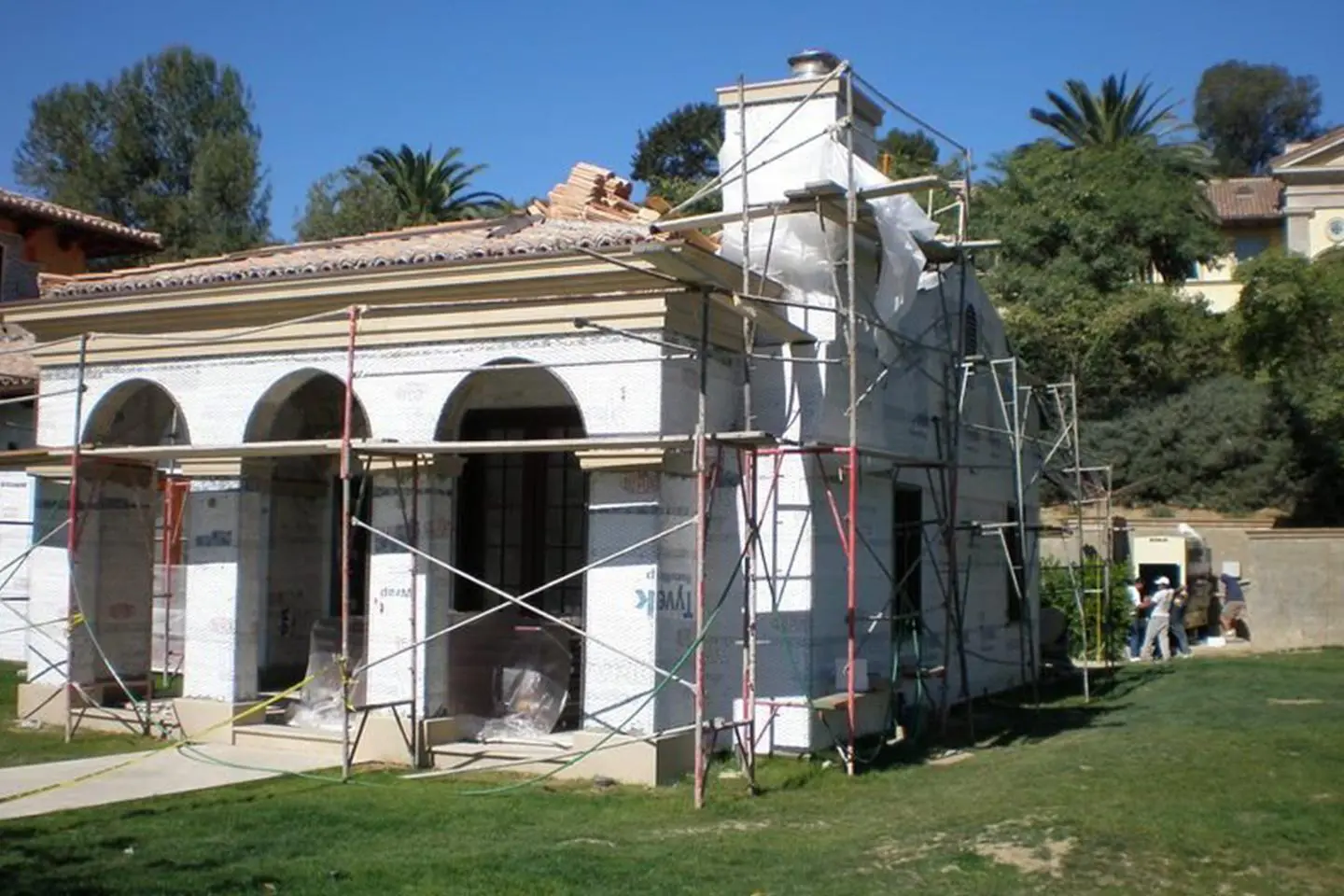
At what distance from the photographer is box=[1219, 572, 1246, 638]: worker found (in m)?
25.0

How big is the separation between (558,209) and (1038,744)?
23.6ft

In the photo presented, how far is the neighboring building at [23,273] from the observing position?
22219mm

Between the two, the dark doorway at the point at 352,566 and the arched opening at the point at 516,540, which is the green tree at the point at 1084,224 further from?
the dark doorway at the point at 352,566

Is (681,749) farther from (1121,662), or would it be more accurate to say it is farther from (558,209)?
(1121,662)

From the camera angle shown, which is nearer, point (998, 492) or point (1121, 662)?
point (998, 492)

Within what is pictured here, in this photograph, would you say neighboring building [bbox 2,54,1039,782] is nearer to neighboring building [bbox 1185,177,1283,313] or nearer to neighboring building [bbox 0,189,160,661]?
neighboring building [bbox 0,189,160,661]

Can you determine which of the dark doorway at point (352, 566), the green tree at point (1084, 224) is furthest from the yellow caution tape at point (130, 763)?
the green tree at point (1084, 224)

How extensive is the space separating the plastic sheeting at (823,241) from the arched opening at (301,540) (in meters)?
4.64

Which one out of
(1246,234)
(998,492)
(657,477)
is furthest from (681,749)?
(1246,234)

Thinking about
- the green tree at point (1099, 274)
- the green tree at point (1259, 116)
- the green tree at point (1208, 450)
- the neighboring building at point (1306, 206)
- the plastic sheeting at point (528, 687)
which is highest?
the green tree at point (1259, 116)

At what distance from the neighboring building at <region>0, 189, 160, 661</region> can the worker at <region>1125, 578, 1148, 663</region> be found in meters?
→ 17.6

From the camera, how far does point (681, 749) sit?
11.8 meters

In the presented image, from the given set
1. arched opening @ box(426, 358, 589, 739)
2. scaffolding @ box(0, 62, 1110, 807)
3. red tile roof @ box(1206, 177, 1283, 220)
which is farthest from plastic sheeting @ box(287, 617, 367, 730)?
red tile roof @ box(1206, 177, 1283, 220)

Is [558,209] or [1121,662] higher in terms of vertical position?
[558,209]
